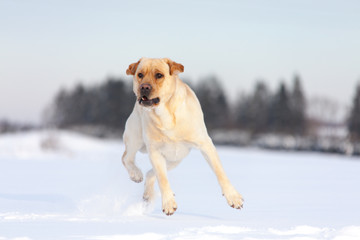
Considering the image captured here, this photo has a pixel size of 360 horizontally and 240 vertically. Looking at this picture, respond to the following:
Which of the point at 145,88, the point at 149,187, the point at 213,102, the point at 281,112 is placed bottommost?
the point at 281,112

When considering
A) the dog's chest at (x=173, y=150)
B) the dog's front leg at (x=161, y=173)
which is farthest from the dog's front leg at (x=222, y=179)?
the dog's front leg at (x=161, y=173)

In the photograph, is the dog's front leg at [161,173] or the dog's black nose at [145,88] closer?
the dog's black nose at [145,88]

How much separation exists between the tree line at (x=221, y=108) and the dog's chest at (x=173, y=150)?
36989 millimetres

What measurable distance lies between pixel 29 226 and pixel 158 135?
5.67 ft

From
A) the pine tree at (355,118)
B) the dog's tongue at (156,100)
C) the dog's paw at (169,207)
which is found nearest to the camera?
the dog's tongue at (156,100)

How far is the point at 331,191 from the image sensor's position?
33.0ft

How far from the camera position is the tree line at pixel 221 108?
44.9 meters

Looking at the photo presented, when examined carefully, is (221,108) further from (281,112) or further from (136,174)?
(136,174)

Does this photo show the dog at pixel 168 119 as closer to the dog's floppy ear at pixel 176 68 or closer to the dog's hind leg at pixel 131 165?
the dog's floppy ear at pixel 176 68

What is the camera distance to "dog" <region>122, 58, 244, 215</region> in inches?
218

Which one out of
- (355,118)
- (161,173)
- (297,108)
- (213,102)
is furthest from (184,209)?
(297,108)

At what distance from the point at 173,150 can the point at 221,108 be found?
4050cm

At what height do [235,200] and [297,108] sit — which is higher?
[235,200]

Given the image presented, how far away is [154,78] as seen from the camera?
5.50 meters
